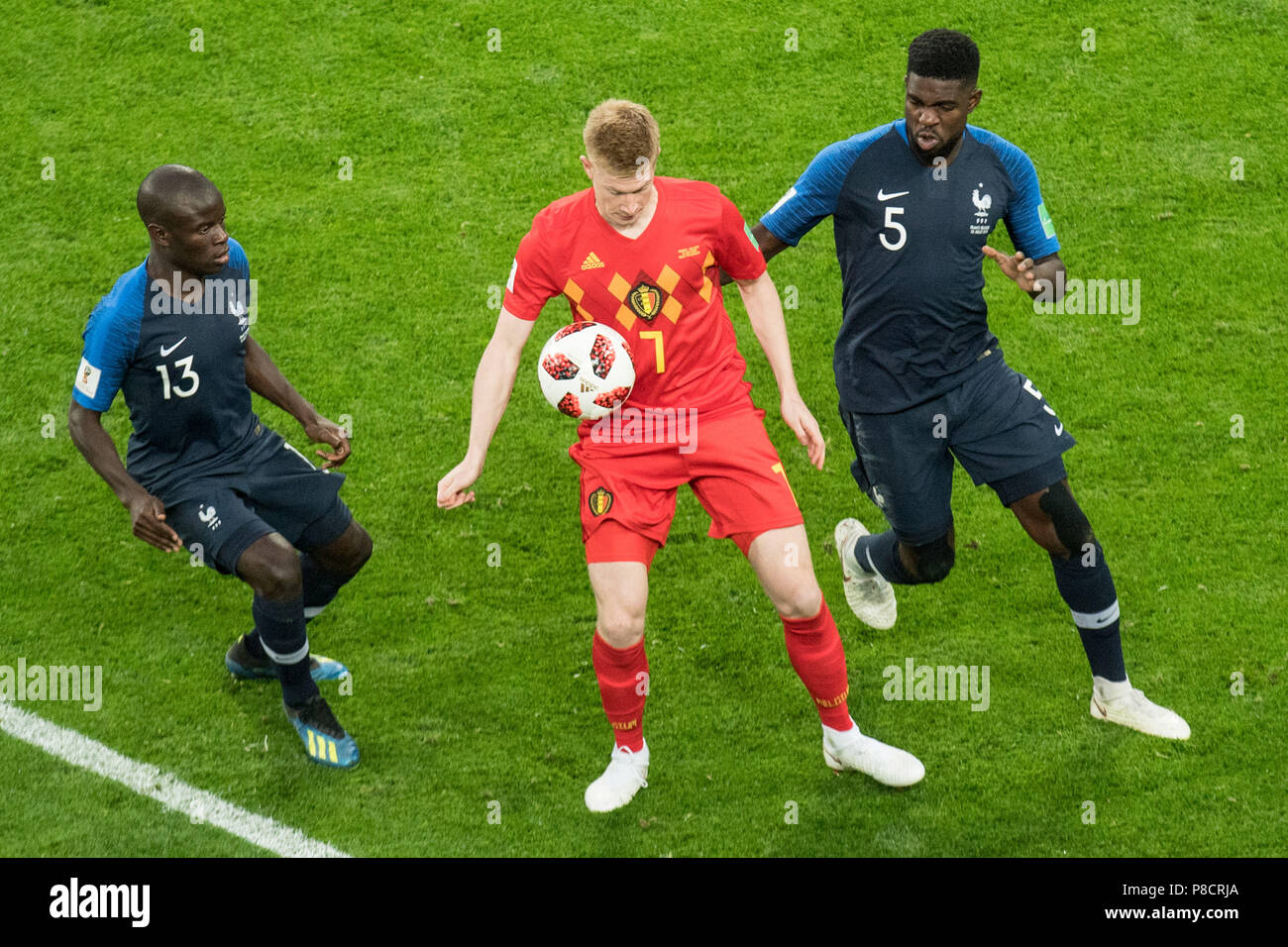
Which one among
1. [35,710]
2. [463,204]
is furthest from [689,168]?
[35,710]

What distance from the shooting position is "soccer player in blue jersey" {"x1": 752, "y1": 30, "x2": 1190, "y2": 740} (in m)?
6.41

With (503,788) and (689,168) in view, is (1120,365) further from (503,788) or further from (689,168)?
(503,788)

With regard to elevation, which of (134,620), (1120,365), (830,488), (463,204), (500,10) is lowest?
(134,620)

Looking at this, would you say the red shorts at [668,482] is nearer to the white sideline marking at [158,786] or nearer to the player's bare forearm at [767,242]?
the player's bare forearm at [767,242]

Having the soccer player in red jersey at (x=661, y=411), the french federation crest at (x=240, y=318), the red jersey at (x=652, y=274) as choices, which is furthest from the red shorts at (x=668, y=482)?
the french federation crest at (x=240, y=318)

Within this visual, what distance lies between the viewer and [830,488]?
8.28 metres

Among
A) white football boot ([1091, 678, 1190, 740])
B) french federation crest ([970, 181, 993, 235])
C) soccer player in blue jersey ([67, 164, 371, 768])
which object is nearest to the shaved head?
soccer player in blue jersey ([67, 164, 371, 768])

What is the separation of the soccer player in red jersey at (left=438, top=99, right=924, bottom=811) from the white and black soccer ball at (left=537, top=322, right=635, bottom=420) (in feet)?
0.43

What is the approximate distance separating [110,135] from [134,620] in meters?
4.00

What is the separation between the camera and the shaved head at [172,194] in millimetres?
6285

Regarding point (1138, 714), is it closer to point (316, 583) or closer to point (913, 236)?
point (913, 236)

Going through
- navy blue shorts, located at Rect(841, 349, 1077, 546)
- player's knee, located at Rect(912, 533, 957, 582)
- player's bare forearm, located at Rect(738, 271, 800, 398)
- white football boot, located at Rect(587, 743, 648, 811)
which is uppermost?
player's bare forearm, located at Rect(738, 271, 800, 398)

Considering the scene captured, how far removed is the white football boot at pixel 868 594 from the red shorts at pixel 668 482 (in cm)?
129

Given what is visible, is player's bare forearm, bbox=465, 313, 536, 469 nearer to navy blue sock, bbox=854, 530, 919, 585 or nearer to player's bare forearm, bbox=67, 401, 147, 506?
player's bare forearm, bbox=67, 401, 147, 506
